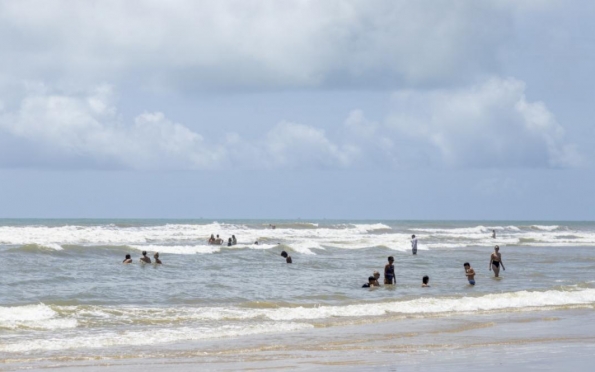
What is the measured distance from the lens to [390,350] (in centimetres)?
1355

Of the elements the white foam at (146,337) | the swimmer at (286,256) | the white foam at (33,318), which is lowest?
the white foam at (146,337)

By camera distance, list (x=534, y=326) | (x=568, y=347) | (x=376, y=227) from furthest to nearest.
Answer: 1. (x=376, y=227)
2. (x=534, y=326)
3. (x=568, y=347)

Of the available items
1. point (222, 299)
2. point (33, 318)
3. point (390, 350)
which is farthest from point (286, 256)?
point (390, 350)

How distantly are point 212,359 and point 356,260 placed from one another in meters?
26.9

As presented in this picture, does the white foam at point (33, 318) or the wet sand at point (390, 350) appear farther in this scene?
the white foam at point (33, 318)

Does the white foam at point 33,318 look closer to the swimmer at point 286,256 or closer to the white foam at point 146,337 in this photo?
the white foam at point 146,337

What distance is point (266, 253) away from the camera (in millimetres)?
40562

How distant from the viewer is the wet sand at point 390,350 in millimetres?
11867

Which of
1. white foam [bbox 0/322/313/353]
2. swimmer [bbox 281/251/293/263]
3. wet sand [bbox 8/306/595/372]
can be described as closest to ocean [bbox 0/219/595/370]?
white foam [bbox 0/322/313/353]

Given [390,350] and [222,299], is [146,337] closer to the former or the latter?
[390,350]

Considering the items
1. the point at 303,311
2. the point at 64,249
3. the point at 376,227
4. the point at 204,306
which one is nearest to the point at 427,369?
the point at 303,311

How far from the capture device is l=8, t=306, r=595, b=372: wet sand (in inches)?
467

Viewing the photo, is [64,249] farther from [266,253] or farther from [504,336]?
[504,336]

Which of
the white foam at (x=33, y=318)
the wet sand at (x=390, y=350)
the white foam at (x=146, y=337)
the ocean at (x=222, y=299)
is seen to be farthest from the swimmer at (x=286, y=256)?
the white foam at (x=146, y=337)
